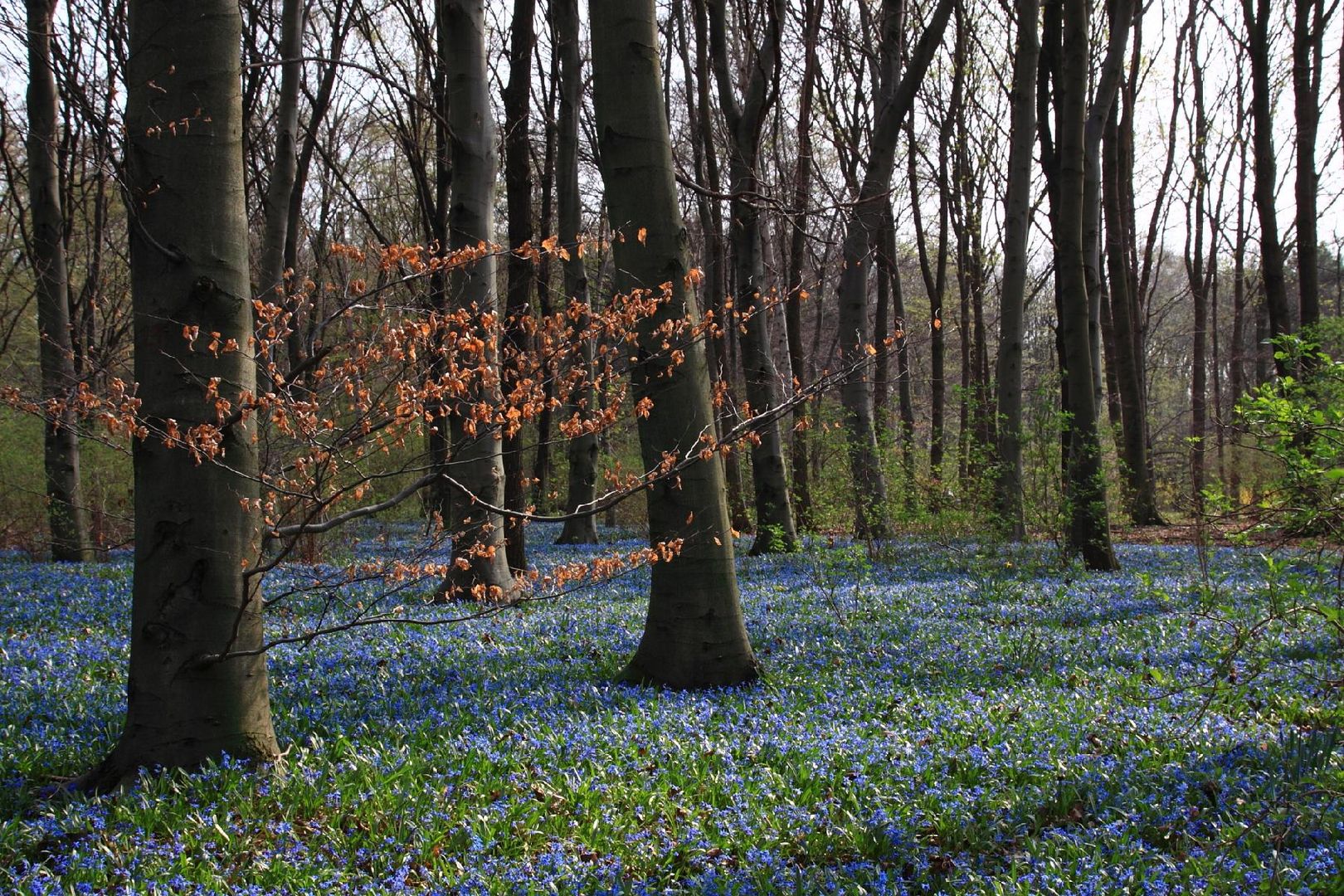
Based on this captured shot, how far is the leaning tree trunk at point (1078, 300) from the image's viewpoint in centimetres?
984

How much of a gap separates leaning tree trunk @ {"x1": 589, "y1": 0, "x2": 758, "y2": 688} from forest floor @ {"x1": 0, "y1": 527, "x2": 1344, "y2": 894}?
0.34 metres

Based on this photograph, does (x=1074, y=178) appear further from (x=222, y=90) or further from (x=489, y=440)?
(x=222, y=90)

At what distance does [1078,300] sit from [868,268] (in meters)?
3.58

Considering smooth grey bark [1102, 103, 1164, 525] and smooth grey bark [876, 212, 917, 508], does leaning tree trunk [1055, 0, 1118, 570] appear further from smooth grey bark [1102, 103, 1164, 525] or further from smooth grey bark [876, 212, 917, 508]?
smooth grey bark [1102, 103, 1164, 525]

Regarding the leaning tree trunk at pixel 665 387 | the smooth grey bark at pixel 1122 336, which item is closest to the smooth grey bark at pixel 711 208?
the leaning tree trunk at pixel 665 387

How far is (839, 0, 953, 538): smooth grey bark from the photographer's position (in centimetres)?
1196

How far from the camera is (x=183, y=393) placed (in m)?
3.51

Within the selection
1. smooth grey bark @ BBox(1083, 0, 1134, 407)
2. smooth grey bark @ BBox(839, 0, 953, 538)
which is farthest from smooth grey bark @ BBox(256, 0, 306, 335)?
smooth grey bark @ BBox(1083, 0, 1134, 407)

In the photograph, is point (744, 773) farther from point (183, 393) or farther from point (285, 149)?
point (285, 149)

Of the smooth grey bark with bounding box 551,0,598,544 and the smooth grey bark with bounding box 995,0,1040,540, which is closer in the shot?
the smooth grey bark with bounding box 995,0,1040,540

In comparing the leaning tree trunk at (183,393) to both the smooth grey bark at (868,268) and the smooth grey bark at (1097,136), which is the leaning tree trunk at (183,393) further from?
the smooth grey bark at (1097,136)

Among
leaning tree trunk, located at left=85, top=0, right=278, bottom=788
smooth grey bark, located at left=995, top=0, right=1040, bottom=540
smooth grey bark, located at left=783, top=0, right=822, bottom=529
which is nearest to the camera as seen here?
leaning tree trunk, located at left=85, top=0, right=278, bottom=788

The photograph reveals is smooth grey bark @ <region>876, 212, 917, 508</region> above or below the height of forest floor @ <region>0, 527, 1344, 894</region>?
above

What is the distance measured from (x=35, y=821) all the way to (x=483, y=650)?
10.5 feet
